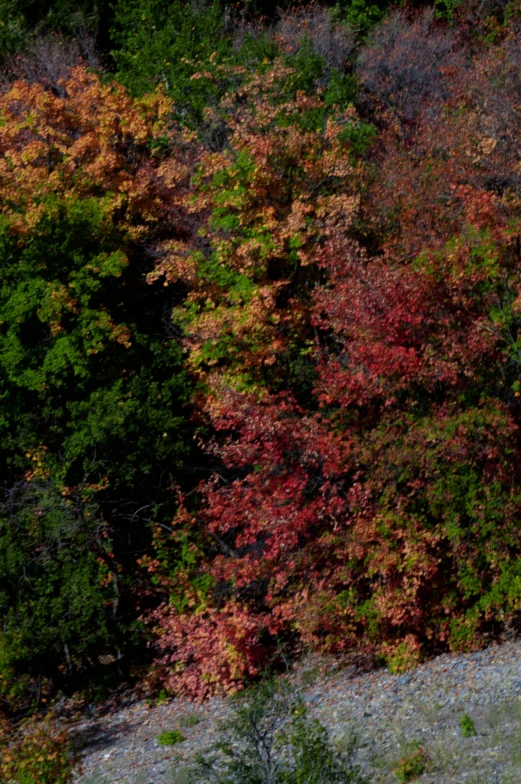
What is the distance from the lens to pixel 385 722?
12.4 meters

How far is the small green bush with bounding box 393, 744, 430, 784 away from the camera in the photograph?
31.5 feet

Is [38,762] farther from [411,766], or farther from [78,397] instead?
[78,397]

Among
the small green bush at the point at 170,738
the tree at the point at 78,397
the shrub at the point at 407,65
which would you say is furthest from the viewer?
the shrub at the point at 407,65

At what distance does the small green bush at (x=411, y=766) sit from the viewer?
31.5 feet

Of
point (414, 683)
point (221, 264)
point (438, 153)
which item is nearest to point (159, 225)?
point (221, 264)

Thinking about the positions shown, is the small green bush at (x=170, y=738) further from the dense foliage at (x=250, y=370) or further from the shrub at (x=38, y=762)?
the shrub at (x=38, y=762)

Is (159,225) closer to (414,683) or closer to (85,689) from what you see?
(85,689)

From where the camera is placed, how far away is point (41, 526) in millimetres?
16578

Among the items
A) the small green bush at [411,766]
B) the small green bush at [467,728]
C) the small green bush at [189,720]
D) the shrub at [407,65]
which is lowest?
the small green bush at [189,720]

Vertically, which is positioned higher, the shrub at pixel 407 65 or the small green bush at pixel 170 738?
the shrub at pixel 407 65

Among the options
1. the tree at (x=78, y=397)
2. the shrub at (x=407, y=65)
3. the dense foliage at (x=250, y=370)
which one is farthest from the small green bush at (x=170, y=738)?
the shrub at (x=407, y=65)

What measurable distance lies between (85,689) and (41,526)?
3562 millimetres

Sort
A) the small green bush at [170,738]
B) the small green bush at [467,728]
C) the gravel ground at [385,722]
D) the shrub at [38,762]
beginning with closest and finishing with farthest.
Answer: the gravel ground at [385,722]
the small green bush at [467,728]
the shrub at [38,762]
the small green bush at [170,738]

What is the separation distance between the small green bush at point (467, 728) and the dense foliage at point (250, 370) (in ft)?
13.6
